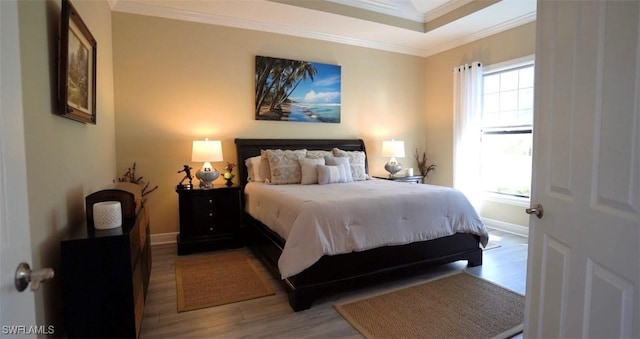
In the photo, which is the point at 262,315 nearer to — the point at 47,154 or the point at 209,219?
the point at 47,154

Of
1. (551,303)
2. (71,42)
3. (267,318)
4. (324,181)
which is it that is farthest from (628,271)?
(324,181)

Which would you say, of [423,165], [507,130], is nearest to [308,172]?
[423,165]

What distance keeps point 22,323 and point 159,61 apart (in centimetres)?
389

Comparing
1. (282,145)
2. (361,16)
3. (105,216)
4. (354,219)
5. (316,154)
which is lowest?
(354,219)

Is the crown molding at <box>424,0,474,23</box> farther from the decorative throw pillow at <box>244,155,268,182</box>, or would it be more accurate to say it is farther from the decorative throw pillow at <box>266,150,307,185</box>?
the decorative throw pillow at <box>244,155,268,182</box>

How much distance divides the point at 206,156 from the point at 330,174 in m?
1.46

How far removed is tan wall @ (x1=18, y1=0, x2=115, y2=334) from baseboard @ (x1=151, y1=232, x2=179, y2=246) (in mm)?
1894

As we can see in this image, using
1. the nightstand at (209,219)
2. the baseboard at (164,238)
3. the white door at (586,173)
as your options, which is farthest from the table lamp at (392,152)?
the white door at (586,173)

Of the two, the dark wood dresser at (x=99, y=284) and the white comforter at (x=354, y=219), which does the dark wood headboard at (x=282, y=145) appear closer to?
the white comforter at (x=354, y=219)

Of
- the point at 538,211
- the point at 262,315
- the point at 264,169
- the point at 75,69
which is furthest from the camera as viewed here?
the point at 264,169

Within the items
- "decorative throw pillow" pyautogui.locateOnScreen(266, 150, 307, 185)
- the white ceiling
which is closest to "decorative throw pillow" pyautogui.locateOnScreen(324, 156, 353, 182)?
"decorative throw pillow" pyautogui.locateOnScreen(266, 150, 307, 185)

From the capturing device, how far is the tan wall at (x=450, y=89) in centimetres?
443

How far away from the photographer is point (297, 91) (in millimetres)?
4777

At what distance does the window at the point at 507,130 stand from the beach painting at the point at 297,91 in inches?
86.9
